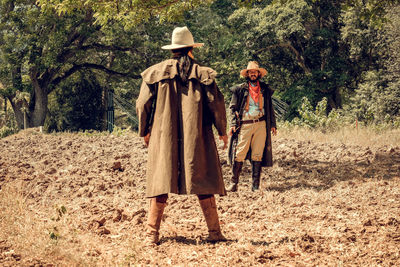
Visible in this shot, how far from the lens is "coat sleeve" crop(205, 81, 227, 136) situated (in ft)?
15.9

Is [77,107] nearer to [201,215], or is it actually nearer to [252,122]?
[252,122]

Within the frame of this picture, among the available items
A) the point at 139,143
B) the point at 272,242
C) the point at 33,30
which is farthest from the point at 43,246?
the point at 33,30

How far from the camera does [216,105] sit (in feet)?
16.0

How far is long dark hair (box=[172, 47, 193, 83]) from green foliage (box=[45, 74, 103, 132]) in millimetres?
21624

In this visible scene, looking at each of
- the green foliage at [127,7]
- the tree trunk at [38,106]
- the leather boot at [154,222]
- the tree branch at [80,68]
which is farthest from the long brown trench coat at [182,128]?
the tree branch at [80,68]

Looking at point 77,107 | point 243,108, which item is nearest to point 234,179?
point 243,108

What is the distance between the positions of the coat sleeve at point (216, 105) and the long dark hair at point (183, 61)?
23cm

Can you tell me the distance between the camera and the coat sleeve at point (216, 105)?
4.85 meters

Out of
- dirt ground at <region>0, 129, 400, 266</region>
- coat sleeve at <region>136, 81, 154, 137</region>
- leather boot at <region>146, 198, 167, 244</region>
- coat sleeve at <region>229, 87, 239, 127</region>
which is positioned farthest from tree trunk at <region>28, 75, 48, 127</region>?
leather boot at <region>146, 198, 167, 244</region>

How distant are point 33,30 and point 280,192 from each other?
17.0m

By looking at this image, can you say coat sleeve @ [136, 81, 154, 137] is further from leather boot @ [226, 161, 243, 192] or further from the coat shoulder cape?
leather boot @ [226, 161, 243, 192]

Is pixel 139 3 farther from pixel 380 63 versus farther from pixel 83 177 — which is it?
pixel 380 63

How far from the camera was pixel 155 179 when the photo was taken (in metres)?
4.85

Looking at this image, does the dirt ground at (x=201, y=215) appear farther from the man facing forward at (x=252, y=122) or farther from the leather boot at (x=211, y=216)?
the man facing forward at (x=252, y=122)
